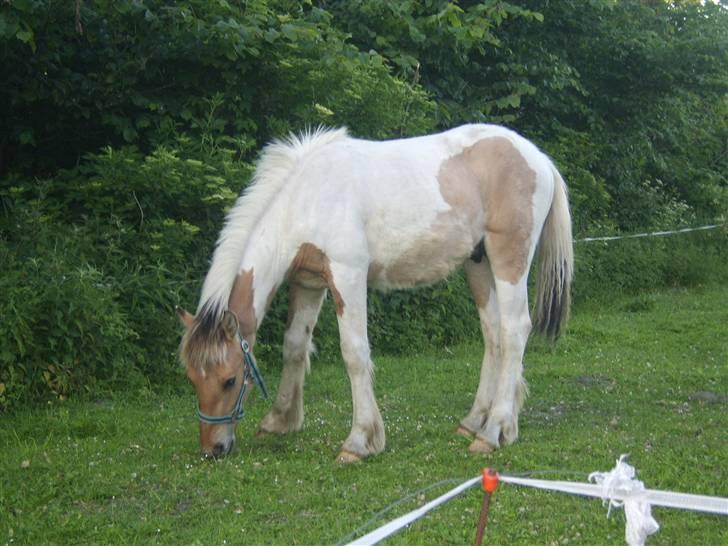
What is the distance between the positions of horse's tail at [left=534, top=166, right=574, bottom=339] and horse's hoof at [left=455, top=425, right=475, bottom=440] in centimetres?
96

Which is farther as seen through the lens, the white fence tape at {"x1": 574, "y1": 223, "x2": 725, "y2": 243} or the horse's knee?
the white fence tape at {"x1": 574, "y1": 223, "x2": 725, "y2": 243}

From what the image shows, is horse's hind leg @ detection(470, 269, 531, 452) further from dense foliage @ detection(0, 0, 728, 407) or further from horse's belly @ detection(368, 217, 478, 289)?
dense foliage @ detection(0, 0, 728, 407)

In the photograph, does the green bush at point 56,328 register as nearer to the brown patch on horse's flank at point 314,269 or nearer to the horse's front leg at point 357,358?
the brown patch on horse's flank at point 314,269

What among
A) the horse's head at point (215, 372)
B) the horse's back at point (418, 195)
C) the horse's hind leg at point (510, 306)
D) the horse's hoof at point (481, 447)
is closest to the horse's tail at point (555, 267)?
the horse's back at point (418, 195)

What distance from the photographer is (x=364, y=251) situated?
6.07 metres

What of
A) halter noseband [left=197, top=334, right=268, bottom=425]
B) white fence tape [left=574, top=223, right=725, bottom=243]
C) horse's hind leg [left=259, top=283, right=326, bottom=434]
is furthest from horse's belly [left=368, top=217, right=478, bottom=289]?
white fence tape [left=574, top=223, right=725, bottom=243]

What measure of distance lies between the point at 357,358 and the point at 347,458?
2.04ft

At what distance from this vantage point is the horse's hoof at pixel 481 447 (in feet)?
19.7

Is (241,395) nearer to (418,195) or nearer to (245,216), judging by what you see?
(245,216)

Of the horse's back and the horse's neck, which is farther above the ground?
the horse's back

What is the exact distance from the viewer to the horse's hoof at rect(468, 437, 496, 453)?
6000mm

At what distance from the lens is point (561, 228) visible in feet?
22.5

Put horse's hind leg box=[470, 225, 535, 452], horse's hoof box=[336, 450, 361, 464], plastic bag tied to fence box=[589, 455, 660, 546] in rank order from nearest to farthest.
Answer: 1. plastic bag tied to fence box=[589, 455, 660, 546]
2. horse's hoof box=[336, 450, 361, 464]
3. horse's hind leg box=[470, 225, 535, 452]

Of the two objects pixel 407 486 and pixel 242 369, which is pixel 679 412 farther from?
pixel 242 369
